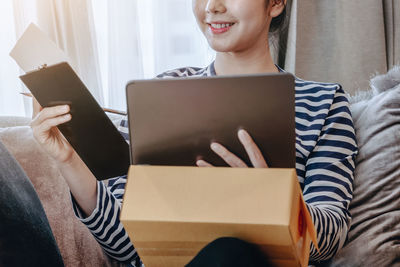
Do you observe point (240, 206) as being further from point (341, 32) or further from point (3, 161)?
point (341, 32)

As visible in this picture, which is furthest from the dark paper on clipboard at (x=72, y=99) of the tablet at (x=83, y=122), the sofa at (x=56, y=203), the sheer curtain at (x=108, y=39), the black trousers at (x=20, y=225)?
the sheer curtain at (x=108, y=39)

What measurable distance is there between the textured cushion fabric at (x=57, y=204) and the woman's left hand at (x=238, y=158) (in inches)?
19.8

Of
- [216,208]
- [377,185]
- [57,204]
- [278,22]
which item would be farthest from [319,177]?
[57,204]

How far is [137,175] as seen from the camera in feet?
2.28

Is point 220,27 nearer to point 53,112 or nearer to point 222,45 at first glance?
point 222,45

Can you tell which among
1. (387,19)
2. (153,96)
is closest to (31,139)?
(153,96)

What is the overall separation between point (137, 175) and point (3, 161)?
345 mm

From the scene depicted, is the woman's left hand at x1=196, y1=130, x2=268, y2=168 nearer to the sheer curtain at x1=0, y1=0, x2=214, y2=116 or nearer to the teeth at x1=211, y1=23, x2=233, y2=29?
the teeth at x1=211, y1=23, x2=233, y2=29

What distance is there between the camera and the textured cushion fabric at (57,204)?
111 centimetres

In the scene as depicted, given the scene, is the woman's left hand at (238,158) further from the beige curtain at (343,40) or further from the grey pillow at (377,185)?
the beige curtain at (343,40)

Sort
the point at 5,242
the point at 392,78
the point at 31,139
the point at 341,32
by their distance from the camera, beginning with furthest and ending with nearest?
the point at 341,32 → the point at 31,139 → the point at 392,78 → the point at 5,242

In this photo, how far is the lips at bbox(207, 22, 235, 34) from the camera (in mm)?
1118

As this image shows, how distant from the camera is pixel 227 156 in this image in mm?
752

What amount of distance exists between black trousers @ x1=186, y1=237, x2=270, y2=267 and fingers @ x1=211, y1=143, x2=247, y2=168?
14cm
